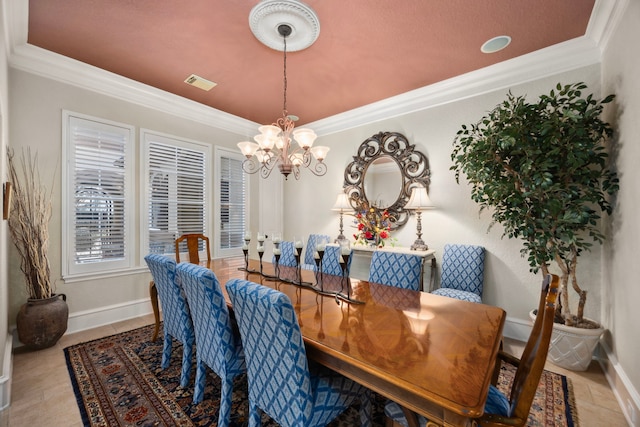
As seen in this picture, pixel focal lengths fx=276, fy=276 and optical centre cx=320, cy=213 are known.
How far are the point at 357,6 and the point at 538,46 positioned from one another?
1821 mm

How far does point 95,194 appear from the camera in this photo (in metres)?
3.13

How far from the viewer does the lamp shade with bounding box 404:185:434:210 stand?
3.36 metres

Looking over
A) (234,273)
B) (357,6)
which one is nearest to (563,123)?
(357,6)

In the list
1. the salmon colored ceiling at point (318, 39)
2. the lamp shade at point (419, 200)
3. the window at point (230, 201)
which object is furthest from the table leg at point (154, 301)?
the lamp shade at point (419, 200)

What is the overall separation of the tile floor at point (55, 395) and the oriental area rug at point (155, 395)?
0.06m

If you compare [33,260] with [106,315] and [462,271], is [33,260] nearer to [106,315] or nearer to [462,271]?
[106,315]

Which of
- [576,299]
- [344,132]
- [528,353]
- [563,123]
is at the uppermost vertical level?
[344,132]

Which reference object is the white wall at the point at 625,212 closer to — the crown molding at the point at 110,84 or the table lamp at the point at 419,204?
the table lamp at the point at 419,204

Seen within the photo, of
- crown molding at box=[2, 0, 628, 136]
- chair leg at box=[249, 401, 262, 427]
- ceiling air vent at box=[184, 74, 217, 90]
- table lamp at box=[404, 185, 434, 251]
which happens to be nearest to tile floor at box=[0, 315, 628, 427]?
Answer: chair leg at box=[249, 401, 262, 427]

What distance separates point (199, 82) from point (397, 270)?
10.0ft

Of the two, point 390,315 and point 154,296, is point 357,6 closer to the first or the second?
point 390,315

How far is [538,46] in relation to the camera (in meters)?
2.57

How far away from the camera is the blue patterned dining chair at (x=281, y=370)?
112cm

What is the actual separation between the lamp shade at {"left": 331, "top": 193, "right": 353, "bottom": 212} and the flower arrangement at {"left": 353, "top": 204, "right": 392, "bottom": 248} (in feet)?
1.16
